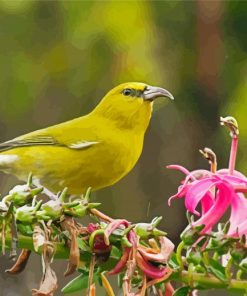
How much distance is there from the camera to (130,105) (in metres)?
2.29

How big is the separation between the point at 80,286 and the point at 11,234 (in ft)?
0.35

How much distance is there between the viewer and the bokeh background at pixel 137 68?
5926 millimetres

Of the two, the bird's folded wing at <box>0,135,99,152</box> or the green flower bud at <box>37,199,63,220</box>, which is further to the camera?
the bird's folded wing at <box>0,135,99,152</box>

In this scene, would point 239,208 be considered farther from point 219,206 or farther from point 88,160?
point 88,160

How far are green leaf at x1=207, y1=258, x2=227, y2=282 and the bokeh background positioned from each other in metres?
4.78

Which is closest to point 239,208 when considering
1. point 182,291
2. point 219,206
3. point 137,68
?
point 219,206

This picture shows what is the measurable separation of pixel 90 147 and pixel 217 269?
1439 mm

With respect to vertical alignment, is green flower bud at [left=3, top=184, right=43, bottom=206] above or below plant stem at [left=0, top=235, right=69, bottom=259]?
above

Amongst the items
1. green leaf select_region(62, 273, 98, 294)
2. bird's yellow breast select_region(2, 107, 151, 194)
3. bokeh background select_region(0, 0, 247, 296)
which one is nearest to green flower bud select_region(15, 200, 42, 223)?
green leaf select_region(62, 273, 98, 294)

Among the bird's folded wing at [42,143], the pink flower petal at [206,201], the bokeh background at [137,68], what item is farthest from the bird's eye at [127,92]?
the bokeh background at [137,68]

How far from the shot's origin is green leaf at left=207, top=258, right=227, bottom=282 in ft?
2.76

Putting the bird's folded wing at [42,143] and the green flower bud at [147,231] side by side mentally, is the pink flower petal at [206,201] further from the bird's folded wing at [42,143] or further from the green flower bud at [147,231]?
the bird's folded wing at [42,143]

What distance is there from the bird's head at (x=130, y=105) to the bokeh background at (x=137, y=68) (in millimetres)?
3297

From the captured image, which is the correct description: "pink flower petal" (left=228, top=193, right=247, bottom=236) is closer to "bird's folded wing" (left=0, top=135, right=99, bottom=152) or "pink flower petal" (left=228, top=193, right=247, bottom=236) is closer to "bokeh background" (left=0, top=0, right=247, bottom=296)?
"bird's folded wing" (left=0, top=135, right=99, bottom=152)
